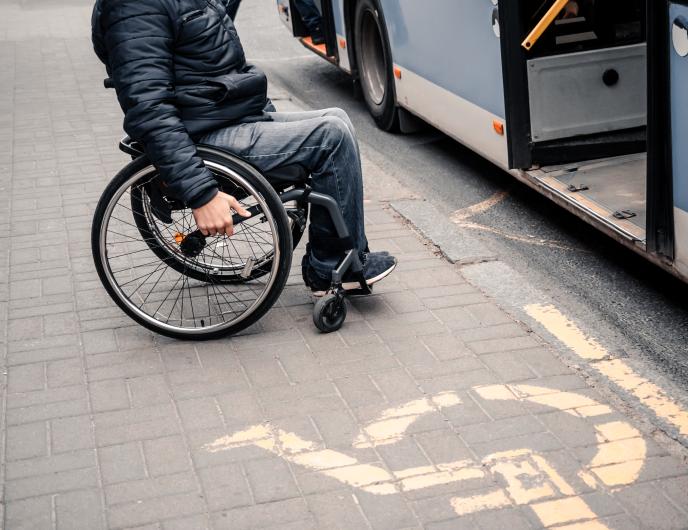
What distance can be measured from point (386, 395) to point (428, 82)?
3.71 m

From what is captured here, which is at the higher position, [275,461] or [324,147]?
[324,147]

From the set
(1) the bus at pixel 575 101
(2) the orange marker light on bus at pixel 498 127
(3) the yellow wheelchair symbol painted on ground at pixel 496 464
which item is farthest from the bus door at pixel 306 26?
(3) the yellow wheelchair symbol painted on ground at pixel 496 464

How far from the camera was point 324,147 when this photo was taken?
176 inches

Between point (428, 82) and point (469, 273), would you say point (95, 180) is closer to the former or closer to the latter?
point (428, 82)

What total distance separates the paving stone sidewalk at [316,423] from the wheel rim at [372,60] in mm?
3461

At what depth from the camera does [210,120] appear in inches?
174

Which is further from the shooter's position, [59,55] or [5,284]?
[59,55]

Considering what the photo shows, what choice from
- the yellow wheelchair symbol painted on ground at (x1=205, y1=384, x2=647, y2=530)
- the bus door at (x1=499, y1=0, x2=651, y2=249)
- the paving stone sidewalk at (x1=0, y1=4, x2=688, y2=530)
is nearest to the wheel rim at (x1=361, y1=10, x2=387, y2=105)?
the bus door at (x1=499, y1=0, x2=651, y2=249)

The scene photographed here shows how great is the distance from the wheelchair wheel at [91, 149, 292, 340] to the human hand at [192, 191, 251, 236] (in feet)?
0.30

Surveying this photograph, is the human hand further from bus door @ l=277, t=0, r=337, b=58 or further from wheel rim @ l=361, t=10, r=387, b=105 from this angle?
bus door @ l=277, t=0, r=337, b=58

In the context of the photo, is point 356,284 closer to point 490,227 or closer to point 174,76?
point 174,76

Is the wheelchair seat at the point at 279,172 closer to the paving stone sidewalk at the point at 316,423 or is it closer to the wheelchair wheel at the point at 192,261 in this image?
the wheelchair wheel at the point at 192,261

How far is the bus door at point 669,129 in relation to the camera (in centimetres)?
423

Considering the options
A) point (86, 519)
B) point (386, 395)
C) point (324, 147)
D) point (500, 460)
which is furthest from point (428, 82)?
point (86, 519)
